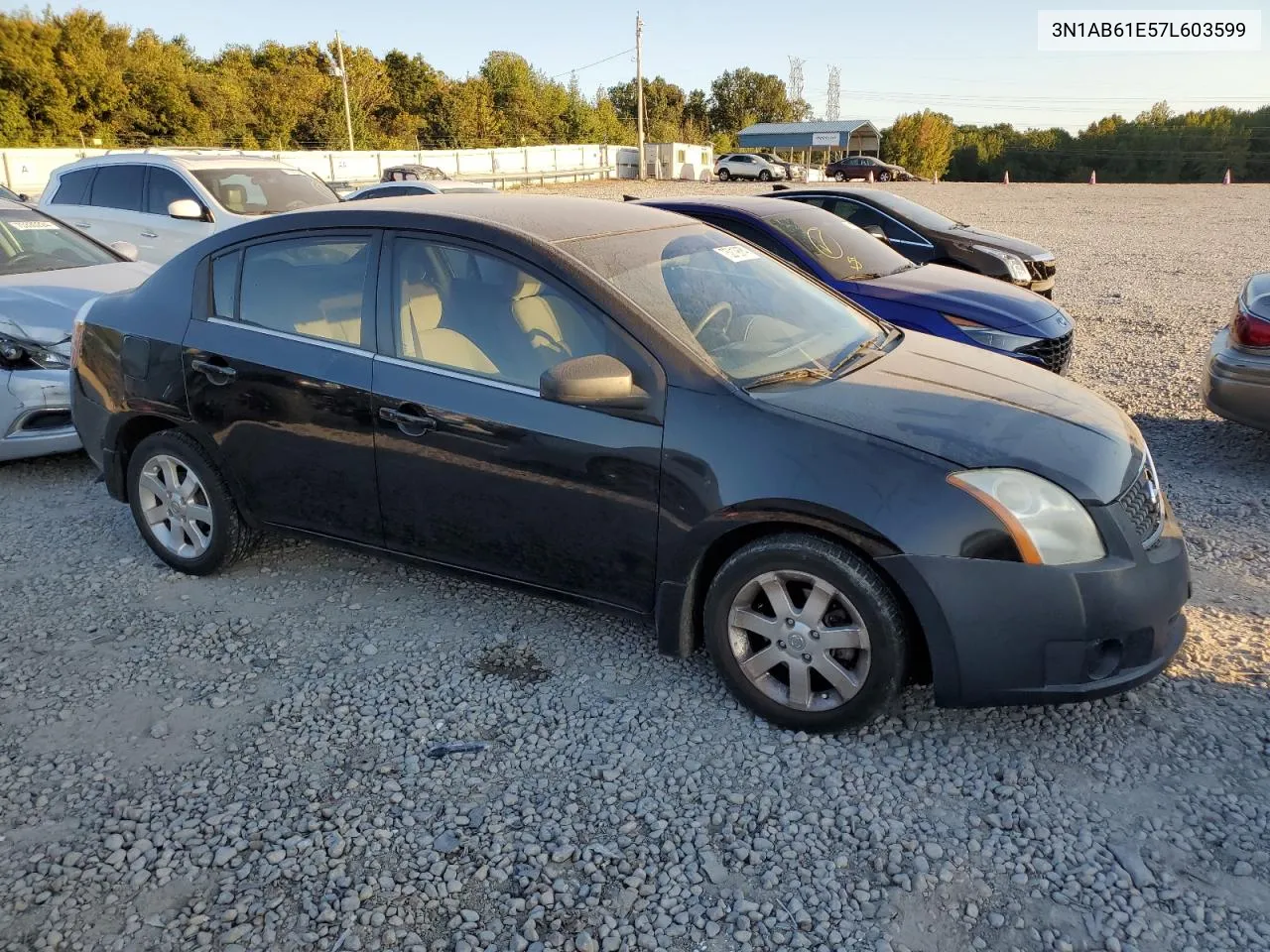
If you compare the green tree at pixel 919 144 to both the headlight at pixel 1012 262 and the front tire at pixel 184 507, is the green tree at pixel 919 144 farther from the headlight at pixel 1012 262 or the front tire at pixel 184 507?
the front tire at pixel 184 507

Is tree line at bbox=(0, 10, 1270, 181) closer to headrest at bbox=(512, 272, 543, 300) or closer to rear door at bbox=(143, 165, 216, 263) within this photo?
rear door at bbox=(143, 165, 216, 263)

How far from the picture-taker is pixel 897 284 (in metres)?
6.78

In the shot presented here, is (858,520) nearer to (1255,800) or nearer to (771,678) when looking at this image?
(771,678)

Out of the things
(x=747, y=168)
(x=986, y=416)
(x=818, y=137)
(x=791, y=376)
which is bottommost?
(x=986, y=416)

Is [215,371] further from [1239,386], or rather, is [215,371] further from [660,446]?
[1239,386]

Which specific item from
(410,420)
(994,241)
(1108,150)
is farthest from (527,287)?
(1108,150)

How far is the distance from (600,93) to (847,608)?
94.5 m

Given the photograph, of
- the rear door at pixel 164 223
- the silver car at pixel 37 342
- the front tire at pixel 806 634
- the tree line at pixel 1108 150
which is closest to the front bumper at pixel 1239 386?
the front tire at pixel 806 634

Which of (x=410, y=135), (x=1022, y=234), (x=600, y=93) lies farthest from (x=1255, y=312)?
(x=600, y=93)

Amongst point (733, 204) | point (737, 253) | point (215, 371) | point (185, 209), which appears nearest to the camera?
point (215, 371)

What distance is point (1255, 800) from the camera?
2812 mm

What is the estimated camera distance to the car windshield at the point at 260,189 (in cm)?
980

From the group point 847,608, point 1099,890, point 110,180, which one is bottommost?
point 1099,890

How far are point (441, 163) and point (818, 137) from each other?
3222cm
